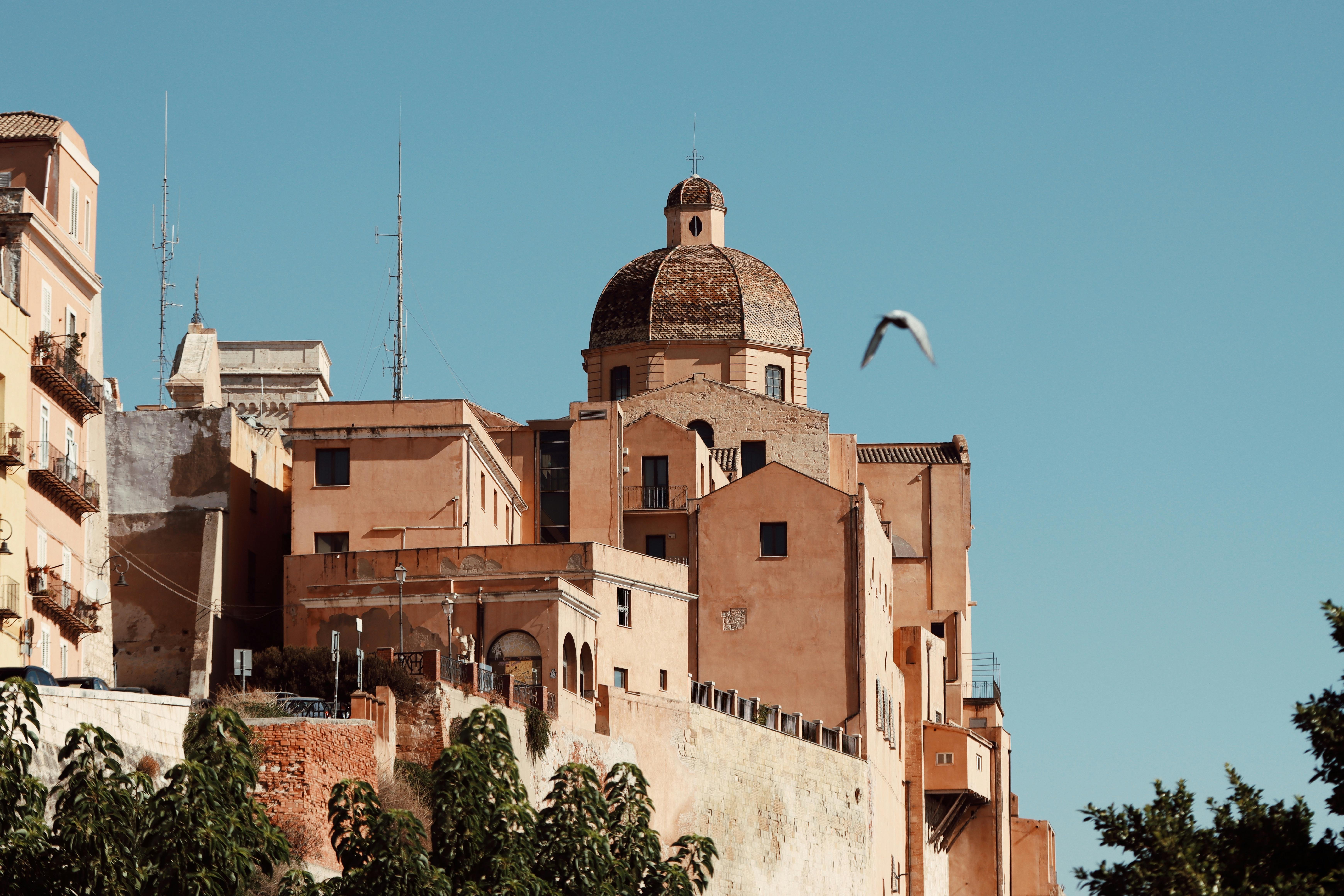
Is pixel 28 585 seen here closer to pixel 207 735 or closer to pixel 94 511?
pixel 94 511

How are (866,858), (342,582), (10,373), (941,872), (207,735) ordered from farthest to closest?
(941,872), (866,858), (342,582), (10,373), (207,735)

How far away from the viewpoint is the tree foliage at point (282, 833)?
29469 mm

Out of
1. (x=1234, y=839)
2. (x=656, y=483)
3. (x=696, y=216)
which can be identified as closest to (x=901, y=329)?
(x=1234, y=839)

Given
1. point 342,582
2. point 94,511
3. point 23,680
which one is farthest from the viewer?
point 342,582

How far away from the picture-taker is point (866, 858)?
57.3 metres

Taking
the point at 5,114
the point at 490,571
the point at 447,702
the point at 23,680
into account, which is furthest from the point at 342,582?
the point at 23,680

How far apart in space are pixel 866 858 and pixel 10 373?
77.9 feet

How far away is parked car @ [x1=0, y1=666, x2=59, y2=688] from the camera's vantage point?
117 ft

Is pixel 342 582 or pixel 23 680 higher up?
pixel 342 582

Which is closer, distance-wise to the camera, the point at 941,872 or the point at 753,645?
the point at 753,645

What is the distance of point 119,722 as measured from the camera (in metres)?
36.3

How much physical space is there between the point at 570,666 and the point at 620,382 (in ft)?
80.5

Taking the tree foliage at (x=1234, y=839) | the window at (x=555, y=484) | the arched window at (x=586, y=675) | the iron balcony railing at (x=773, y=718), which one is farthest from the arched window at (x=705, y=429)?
the tree foliage at (x=1234, y=839)

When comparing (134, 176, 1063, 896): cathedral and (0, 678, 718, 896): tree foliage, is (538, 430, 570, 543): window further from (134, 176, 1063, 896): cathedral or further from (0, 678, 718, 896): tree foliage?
(0, 678, 718, 896): tree foliage
